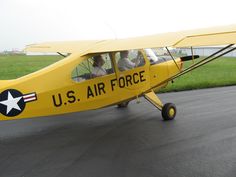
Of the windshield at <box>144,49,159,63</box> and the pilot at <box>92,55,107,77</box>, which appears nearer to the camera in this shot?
the pilot at <box>92,55,107,77</box>

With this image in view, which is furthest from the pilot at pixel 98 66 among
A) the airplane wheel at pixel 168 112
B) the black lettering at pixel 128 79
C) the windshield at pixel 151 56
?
the airplane wheel at pixel 168 112

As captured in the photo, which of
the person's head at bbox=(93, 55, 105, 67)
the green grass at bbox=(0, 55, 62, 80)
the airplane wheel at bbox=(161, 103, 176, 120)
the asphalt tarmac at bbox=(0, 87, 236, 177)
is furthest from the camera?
the green grass at bbox=(0, 55, 62, 80)

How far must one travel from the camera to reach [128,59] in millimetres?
9164

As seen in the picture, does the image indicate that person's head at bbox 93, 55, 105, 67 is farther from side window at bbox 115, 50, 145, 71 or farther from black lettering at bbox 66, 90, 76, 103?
black lettering at bbox 66, 90, 76, 103

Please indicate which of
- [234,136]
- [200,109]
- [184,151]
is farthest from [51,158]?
[200,109]

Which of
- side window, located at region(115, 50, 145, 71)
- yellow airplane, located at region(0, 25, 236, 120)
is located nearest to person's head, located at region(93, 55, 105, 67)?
yellow airplane, located at region(0, 25, 236, 120)

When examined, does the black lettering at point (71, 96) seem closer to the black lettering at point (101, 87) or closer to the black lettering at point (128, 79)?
the black lettering at point (101, 87)

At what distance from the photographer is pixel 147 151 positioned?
6.80 meters

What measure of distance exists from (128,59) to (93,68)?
3.60 feet

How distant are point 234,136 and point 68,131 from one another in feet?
12.0

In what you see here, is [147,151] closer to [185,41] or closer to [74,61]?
[185,41]

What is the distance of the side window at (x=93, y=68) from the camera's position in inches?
321

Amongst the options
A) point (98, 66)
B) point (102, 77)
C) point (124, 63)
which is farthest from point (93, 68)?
point (124, 63)

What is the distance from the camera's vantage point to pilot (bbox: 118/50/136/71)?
8956 millimetres
